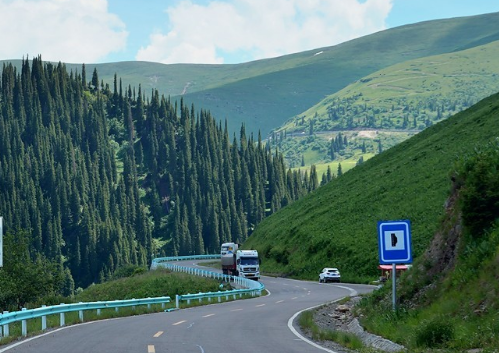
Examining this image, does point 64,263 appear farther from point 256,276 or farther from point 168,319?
point 168,319

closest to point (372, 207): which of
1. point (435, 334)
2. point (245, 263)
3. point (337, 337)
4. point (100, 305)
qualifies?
point (245, 263)

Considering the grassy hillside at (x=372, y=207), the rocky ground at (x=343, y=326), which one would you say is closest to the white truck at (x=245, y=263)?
the grassy hillside at (x=372, y=207)

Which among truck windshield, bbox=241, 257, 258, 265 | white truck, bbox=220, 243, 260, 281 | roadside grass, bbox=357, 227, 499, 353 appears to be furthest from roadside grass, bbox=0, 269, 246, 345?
roadside grass, bbox=357, 227, 499, 353

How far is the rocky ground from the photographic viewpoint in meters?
19.0

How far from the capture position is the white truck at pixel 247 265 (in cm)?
7525

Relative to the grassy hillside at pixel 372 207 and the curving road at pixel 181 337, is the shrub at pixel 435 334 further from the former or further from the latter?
the grassy hillside at pixel 372 207

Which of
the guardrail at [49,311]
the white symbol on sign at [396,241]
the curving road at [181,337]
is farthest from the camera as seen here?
the guardrail at [49,311]

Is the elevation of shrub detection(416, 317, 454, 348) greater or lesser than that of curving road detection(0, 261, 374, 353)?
greater

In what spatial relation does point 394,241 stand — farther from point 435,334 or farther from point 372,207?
point 372,207

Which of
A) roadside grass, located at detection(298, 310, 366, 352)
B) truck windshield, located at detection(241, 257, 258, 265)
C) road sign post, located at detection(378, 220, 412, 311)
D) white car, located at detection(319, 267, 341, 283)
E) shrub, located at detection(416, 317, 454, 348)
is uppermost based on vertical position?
road sign post, located at detection(378, 220, 412, 311)

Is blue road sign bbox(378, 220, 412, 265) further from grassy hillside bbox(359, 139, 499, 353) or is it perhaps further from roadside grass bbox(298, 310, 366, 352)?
roadside grass bbox(298, 310, 366, 352)

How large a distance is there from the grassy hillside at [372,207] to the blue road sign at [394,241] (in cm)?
4437

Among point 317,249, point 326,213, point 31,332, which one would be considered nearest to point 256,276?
point 317,249

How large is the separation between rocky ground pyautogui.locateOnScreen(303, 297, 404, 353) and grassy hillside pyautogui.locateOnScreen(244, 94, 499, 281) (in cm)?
3150
